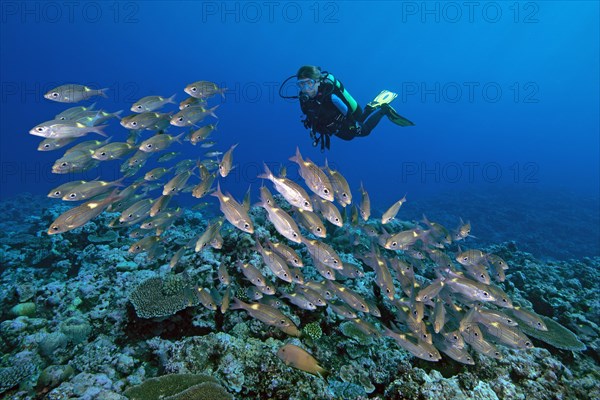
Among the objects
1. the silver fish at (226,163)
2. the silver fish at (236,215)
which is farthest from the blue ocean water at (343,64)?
the silver fish at (236,215)

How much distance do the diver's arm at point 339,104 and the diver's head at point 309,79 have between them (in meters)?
0.61

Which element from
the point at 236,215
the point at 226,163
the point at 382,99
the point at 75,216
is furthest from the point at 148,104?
the point at 382,99

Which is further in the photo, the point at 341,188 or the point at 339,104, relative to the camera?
the point at 339,104

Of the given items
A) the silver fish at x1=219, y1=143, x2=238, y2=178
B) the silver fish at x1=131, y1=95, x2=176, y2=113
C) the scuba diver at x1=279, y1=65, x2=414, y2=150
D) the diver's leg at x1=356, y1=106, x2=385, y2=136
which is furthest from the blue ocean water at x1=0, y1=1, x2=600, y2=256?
the silver fish at x1=219, y1=143, x2=238, y2=178

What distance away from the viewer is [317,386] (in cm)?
378

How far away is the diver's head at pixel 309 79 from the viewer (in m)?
8.85

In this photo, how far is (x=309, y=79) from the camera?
8.80 meters

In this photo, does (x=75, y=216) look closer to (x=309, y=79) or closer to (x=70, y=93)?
(x=70, y=93)

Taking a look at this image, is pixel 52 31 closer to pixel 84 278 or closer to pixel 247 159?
pixel 247 159

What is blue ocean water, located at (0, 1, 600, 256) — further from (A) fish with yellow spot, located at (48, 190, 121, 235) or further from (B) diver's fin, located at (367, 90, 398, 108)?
(A) fish with yellow spot, located at (48, 190, 121, 235)

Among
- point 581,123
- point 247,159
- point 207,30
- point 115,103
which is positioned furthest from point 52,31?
point 581,123

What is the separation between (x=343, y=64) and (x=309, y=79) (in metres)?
163

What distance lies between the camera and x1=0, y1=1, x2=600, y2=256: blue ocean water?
107 m

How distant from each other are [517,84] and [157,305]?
22861cm
